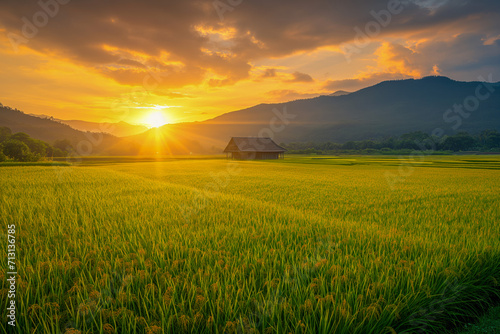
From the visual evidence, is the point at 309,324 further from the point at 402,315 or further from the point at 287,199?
the point at 287,199

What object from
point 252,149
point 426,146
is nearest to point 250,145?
point 252,149

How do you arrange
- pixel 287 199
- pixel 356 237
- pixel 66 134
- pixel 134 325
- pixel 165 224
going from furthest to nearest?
pixel 66 134, pixel 287 199, pixel 165 224, pixel 356 237, pixel 134 325

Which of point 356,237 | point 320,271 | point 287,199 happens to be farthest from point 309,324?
point 287,199

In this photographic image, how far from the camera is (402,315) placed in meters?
2.64

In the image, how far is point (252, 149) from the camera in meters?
66.8

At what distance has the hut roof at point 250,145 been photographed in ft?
218

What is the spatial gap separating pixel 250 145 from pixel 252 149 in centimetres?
179

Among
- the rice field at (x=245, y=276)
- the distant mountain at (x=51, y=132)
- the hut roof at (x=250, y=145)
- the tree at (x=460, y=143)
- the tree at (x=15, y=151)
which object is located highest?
the distant mountain at (x=51, y=132)

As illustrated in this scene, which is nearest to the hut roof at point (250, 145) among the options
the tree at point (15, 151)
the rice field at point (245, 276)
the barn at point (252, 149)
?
the barn at point (252, 149)

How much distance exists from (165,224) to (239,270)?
3.07 meters

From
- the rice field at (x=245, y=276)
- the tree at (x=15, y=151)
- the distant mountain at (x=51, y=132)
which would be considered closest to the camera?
the rice field at (x=245, y=276)

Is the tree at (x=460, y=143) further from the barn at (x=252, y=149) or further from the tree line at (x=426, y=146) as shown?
the barn at (x=252, y=149)

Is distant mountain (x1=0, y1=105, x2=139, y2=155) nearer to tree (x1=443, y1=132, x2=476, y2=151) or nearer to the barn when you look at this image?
the barn

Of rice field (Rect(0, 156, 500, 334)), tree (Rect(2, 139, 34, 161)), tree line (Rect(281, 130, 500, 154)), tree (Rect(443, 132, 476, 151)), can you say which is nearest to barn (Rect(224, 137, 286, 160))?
tree line (Rect(281, 130, 500, 154))
